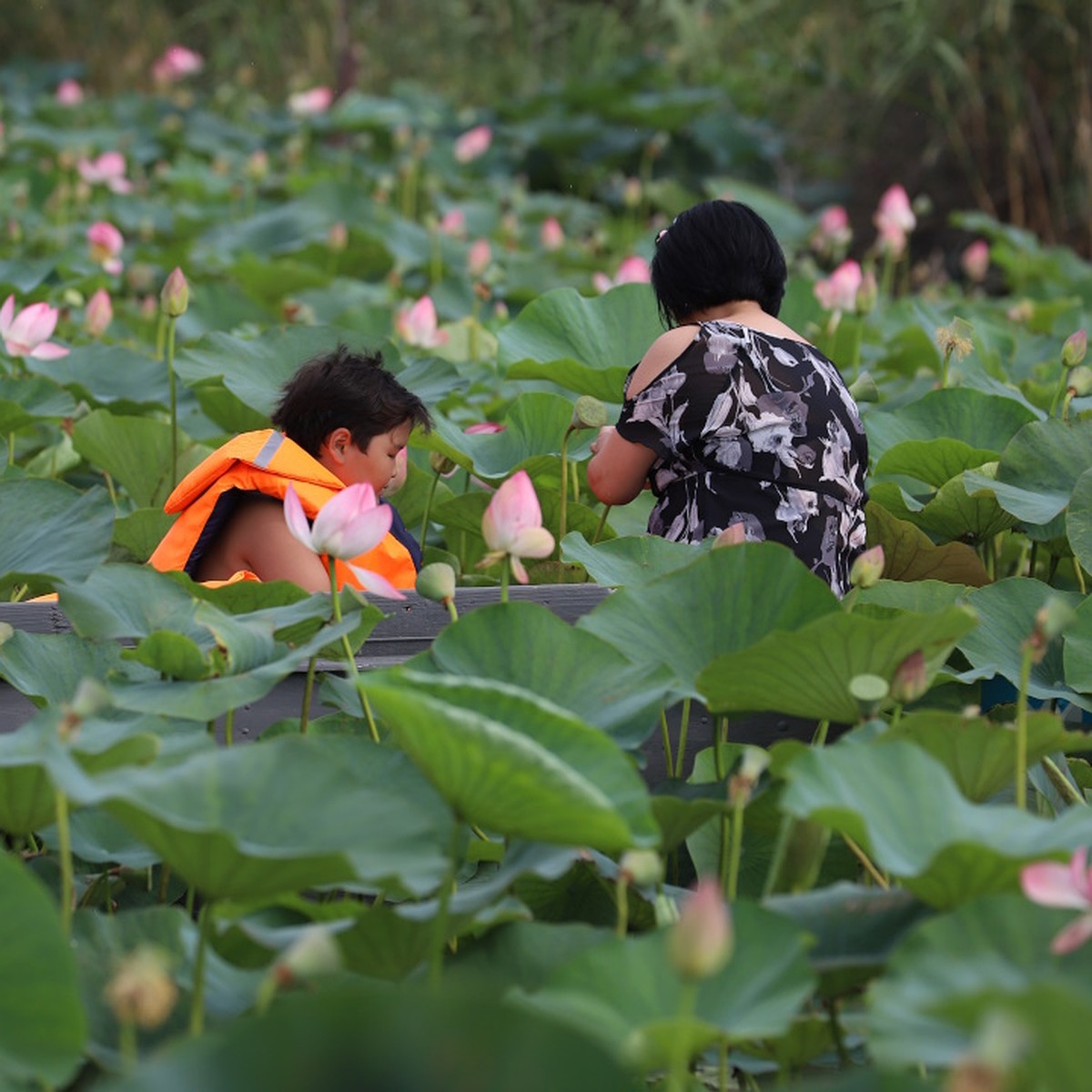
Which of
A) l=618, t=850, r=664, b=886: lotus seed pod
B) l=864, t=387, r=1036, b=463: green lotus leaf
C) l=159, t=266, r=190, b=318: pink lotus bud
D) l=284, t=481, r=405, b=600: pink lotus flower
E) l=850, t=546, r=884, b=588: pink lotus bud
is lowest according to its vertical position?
l=864, t=387, r=1036, b=463: green lotus leaf

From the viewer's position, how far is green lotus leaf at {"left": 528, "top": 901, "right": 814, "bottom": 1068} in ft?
3.18

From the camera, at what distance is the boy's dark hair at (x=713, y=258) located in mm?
2191

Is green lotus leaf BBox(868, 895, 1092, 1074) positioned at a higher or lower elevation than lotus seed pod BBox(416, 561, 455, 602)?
A: lower

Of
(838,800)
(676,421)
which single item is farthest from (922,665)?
(676,421)

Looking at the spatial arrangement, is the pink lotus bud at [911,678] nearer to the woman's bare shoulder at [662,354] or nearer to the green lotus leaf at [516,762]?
the green lotus leaf at [516,762]

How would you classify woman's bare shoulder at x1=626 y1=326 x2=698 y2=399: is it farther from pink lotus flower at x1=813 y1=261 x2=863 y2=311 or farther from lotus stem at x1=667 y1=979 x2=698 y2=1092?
lotus stem at x1=667 y1=979 x2=698 y2=1092

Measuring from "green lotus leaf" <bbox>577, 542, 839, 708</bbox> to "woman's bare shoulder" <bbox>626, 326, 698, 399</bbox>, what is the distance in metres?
0.69

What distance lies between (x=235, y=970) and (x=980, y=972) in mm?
437

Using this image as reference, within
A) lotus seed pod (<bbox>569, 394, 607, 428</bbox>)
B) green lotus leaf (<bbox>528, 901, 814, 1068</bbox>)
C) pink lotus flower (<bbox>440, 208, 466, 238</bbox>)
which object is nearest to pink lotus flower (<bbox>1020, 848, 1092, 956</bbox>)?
green lotus leaf (<bbox>528, 901, 814, 1068</bbox>)

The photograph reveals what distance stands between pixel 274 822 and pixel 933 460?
1.32 m

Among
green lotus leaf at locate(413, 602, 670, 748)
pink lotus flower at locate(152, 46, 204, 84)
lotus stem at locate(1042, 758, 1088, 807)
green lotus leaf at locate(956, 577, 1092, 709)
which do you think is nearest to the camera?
green lotus leaf at locate(413, 602, 670, 748)

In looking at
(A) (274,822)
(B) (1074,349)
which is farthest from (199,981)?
(B) (1074,349)

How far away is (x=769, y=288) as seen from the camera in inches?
88.8

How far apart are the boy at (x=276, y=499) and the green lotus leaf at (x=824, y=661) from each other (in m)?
0.69
